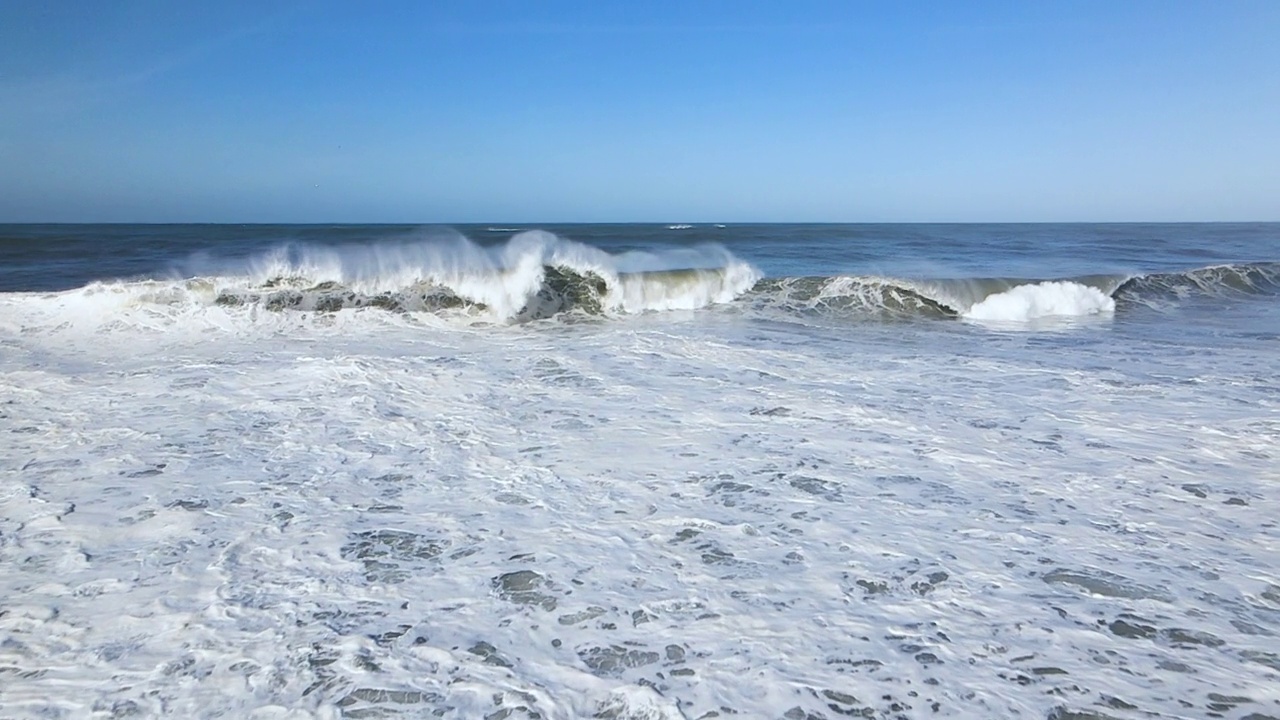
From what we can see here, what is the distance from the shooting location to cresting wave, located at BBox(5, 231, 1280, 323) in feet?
36.1

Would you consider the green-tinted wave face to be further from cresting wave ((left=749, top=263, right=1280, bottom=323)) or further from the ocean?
the ocean

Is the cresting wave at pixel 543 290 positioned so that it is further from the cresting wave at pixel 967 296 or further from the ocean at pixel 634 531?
the ocean at pixel 634 531

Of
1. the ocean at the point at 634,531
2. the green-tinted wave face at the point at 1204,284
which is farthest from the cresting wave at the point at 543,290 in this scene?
the ocean at the point at 634,531

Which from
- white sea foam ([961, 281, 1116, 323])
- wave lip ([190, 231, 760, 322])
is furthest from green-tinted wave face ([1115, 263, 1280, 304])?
→ wave lip ([190, 231, 760, 322])

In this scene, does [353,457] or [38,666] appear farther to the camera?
[353,457]

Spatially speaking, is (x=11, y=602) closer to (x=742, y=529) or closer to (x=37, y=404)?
(x=742, y=529)

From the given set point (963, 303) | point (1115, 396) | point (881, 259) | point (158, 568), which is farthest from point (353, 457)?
point (881, 259)

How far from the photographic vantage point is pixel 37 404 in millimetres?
5430

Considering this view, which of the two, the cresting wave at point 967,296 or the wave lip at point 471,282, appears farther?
the cresting wave at point 967,296

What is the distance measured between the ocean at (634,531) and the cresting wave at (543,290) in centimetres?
298

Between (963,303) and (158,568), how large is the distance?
13152 mm

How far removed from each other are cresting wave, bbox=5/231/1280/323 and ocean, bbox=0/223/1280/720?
2976 millimetres

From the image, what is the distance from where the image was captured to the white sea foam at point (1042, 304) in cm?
1249

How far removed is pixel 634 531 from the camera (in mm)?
3447
